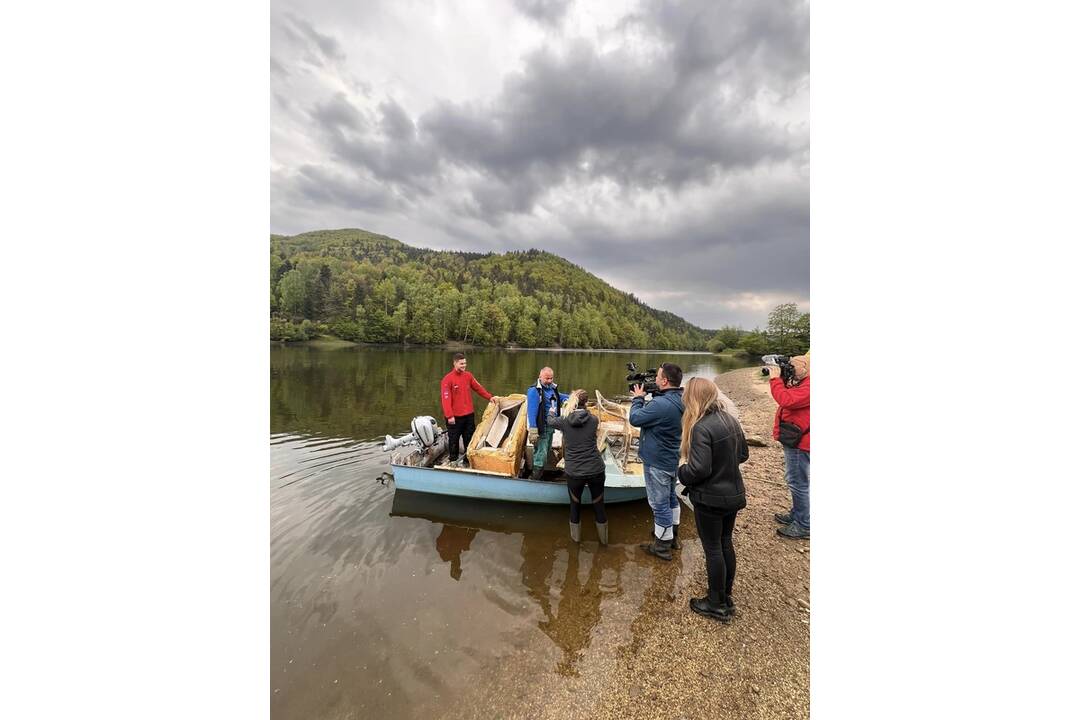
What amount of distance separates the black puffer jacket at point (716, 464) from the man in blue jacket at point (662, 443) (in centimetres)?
76

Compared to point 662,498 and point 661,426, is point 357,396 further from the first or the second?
point 661,426

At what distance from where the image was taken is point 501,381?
82.3 feet

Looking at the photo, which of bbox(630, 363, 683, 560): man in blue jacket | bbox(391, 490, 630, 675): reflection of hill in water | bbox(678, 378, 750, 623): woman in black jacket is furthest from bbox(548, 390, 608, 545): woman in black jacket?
bbox(678, 378, 750, 623): woman in black jacket

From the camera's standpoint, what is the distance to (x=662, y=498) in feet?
14.8

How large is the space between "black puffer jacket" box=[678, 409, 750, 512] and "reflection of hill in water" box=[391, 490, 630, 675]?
1912mm

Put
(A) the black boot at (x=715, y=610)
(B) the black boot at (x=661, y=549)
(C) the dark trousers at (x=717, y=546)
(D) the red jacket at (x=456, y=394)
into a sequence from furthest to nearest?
(D) the red jacket at (x=456, y=394) < (B) the black boot at (x=661, y=549) < (A) the black boot at (x=715, y=610) < (C) the dark trousers at (x=717, y=546)

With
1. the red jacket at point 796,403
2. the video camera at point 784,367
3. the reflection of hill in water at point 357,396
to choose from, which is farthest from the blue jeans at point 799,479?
the reflection of hill in water at point 357,396

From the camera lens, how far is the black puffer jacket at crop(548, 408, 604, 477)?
4551 mm

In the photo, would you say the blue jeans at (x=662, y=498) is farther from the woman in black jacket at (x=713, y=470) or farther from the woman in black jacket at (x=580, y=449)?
the woman in black jacket at (x=713, y=470)

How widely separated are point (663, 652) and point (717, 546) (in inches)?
42.9

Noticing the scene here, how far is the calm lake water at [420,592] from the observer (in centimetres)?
313

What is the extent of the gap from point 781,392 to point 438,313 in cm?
6750

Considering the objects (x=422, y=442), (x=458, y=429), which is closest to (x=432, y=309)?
(x=422, y=442)

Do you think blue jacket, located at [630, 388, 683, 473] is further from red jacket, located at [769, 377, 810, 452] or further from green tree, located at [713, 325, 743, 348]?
green tree, located at [713, 325, 743, 348]
